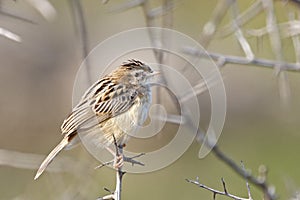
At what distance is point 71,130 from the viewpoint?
4328 millimetres

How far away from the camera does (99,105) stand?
4383 mm

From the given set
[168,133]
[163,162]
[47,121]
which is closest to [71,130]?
[163,162]

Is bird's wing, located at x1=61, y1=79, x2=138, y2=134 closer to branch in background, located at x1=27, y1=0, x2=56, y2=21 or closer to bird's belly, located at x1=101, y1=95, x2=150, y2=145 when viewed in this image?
bird's belly, located at x1=101, y1=95, x2=150, y2=145

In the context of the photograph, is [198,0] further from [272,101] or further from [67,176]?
[67,176]

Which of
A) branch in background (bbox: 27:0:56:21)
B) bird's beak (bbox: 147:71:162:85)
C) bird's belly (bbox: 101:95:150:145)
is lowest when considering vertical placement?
bird's belly (bbox: 101:95:150:145)

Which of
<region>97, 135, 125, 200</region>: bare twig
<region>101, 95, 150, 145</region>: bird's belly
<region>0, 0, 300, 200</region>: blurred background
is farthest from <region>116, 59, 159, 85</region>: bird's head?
<region>0, 0, 300, 200</region>: blurred background

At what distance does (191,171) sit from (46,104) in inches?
87.3

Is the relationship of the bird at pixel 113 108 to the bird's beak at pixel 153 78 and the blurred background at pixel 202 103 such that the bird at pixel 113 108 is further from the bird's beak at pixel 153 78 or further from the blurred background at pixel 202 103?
the blurred background at pixel 202 103

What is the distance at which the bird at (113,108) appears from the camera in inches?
170

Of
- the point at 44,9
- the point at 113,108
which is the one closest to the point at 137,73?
the point at 113,108

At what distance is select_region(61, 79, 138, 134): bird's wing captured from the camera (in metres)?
4.32

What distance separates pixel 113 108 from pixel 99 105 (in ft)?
0.26

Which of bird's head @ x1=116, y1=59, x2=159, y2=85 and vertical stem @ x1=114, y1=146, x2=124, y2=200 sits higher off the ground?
bird's head @ x1=116, y1=59, x2=159, y2=85

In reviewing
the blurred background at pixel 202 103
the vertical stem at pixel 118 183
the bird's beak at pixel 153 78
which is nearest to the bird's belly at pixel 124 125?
the bird's beak at pixel 153 78
